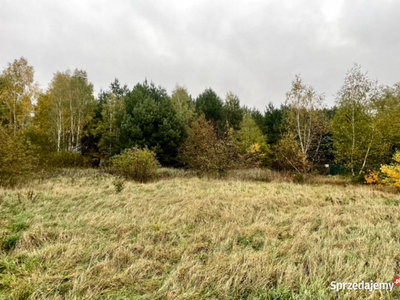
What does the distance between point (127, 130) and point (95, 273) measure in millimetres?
14526

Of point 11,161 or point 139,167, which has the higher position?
point 11,161

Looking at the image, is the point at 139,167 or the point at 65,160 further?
the point at 65,160

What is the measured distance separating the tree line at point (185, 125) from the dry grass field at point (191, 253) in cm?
627

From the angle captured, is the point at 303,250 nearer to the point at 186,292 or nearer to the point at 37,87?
the point at 186,292

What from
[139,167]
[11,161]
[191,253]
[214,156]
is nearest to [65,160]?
[139,167]

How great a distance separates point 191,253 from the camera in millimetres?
2922

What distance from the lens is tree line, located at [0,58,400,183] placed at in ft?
37.4

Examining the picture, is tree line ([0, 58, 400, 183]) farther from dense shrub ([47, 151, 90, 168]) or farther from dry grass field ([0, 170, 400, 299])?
dry grass field ([0, 170, 400, 299])

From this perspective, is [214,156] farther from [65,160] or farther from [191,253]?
[65,160]

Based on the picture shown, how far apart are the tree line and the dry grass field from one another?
6.27 m

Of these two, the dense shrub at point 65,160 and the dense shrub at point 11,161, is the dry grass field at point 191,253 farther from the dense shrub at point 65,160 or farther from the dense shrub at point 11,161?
the dense shrub at point 65,160

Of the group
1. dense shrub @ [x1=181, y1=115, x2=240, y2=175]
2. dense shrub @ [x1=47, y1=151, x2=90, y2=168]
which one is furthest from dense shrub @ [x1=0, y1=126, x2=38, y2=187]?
dense shrub @ [x1=181, y1=115, x2=240, y2=175]

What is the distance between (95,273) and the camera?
2.31 m

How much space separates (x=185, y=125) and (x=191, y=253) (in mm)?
15379
